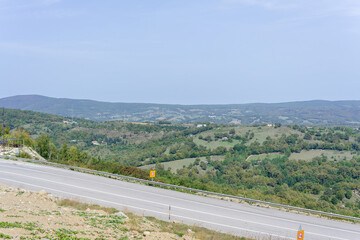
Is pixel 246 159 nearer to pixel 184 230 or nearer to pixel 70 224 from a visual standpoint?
pixel 184 230

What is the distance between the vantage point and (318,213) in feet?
76.0

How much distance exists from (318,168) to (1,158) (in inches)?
1604

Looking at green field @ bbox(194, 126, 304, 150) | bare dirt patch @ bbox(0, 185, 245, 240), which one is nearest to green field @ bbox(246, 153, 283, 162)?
A: green field @ bbox(194, 126, 304, 150)

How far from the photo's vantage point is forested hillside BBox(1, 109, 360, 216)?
3653 centimetres

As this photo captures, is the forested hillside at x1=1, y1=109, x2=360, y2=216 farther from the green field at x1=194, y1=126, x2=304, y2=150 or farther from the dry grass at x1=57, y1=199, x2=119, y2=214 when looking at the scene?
the dry grass at x1=57, y1=199, x2=119, y2=214

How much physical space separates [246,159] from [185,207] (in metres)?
40.2

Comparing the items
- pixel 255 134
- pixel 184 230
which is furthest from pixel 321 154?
pixel 184 230

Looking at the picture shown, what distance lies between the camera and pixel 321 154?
59.1 m

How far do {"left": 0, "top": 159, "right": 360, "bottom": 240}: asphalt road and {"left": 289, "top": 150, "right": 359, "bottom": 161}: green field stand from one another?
37.8 m

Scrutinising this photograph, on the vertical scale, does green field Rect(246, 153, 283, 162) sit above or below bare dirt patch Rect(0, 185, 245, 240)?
below

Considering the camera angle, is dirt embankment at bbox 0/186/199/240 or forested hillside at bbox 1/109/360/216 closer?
dirt embankment at bbox 0/186/199/240

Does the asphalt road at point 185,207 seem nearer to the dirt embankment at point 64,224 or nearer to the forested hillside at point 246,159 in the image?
the dirt embankment at point 64,224

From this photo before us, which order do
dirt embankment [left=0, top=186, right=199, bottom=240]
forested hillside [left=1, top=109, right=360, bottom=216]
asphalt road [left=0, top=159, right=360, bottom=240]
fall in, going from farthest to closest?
forested hillside [left=1, top=109, right=360, bottom=216]
asphalt road [left=0, top=159, right=360, bottom=240]
dirt embankment [left=0, top=186, right=199, bottom=240]

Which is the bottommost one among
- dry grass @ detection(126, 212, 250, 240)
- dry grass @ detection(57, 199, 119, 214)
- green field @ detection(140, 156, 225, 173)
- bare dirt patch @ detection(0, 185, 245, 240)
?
green field @ detection(140, 156, 225, 173)
